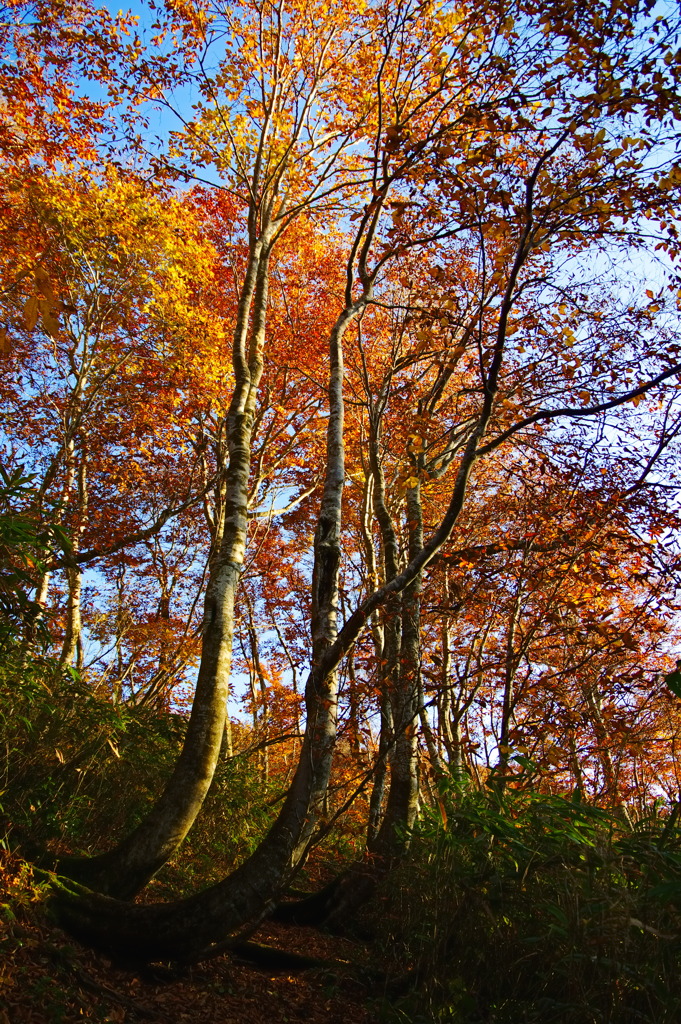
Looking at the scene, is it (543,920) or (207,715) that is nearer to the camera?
(543,920)

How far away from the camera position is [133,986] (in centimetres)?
362

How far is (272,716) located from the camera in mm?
14648

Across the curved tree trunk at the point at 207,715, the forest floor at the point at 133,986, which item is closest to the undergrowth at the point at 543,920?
the forest floor at the point at 133,986

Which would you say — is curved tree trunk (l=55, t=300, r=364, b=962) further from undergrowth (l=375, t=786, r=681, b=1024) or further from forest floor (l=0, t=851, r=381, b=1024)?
undergrowth (l=375, t=786, r=681, b=1024)

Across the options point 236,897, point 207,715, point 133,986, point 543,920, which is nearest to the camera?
point 543,920

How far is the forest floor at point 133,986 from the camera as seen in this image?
3.11 meters

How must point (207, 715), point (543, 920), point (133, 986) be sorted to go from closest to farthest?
point (543, 920), point (133, 986), point (207, 715)

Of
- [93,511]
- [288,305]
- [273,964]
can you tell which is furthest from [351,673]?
[288,305]

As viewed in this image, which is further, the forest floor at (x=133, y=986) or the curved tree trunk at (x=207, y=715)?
the curved tree trunk at (x=207, y=715)

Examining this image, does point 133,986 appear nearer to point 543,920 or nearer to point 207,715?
point 207,715

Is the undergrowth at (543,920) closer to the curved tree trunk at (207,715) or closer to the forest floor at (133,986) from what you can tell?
the forest floor at (133,986)

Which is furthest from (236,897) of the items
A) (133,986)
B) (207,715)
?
(207,715)

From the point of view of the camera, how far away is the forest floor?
3.11 m

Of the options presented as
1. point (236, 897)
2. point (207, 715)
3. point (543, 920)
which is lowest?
point (236, 897)
